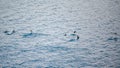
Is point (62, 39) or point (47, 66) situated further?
point (62, 39)

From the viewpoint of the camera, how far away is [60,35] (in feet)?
14.5

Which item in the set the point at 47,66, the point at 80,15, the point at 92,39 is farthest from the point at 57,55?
the point at 80,15

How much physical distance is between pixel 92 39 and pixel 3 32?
2804 millimetres

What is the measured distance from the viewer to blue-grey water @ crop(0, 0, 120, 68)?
336 centimetres

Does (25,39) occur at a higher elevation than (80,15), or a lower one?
lower

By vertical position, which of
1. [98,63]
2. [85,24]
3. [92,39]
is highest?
[85,24]

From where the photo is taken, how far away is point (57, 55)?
11.6ft

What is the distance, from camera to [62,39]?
4203mm

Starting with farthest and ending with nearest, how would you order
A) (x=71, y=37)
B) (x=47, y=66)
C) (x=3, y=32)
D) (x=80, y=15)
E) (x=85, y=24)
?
(x=80, y=15) → (x=85, y=24) → (x=3, y=32) → (x=71, y=37) → (x=47, y=66)

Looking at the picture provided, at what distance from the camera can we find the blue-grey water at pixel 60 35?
336 cm

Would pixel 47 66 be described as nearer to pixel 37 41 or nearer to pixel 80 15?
pixel 37 41

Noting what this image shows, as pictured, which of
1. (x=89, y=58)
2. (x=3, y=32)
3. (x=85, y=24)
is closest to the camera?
(x=89, y=58)

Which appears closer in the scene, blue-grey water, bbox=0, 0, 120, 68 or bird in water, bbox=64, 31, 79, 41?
blue-grey water, bbox=0, 0, 120, 68

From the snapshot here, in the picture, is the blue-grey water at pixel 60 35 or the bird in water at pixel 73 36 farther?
the bird in water at pixel 73 36
